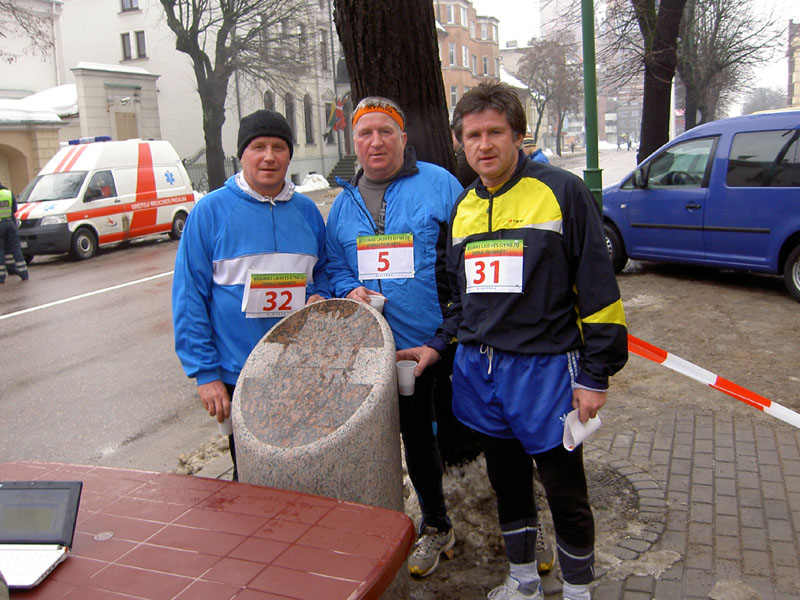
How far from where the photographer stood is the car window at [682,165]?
8914 millimetres

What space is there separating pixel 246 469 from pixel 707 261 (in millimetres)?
7827

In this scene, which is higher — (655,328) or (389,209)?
(389,209)

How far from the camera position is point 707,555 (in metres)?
3.16

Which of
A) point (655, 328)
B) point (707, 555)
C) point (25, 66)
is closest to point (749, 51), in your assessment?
point (655, 328)

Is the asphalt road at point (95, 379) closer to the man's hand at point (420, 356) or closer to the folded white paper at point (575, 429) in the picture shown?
the man's hand at point (420, 356)

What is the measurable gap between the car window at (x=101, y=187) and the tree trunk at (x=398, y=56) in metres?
14.3

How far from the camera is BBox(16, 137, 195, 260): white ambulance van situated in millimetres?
15734

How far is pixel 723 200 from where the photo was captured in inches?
337

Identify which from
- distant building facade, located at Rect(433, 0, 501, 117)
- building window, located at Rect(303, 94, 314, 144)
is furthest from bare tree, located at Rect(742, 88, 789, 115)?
building window, located at Rect(303, 94, 314, 144)

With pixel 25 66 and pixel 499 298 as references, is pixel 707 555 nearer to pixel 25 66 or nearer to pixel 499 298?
pixel 499 298

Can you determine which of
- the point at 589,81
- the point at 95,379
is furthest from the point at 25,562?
the point at 95,379

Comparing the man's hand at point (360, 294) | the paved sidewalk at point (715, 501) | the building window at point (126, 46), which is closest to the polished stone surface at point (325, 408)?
the man's hand at point (360, 294)

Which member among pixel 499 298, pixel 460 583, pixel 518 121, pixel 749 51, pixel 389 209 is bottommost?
pixel 460 583

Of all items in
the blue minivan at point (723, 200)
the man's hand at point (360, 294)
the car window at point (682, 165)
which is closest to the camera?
the man's hand at point (360, 294)
